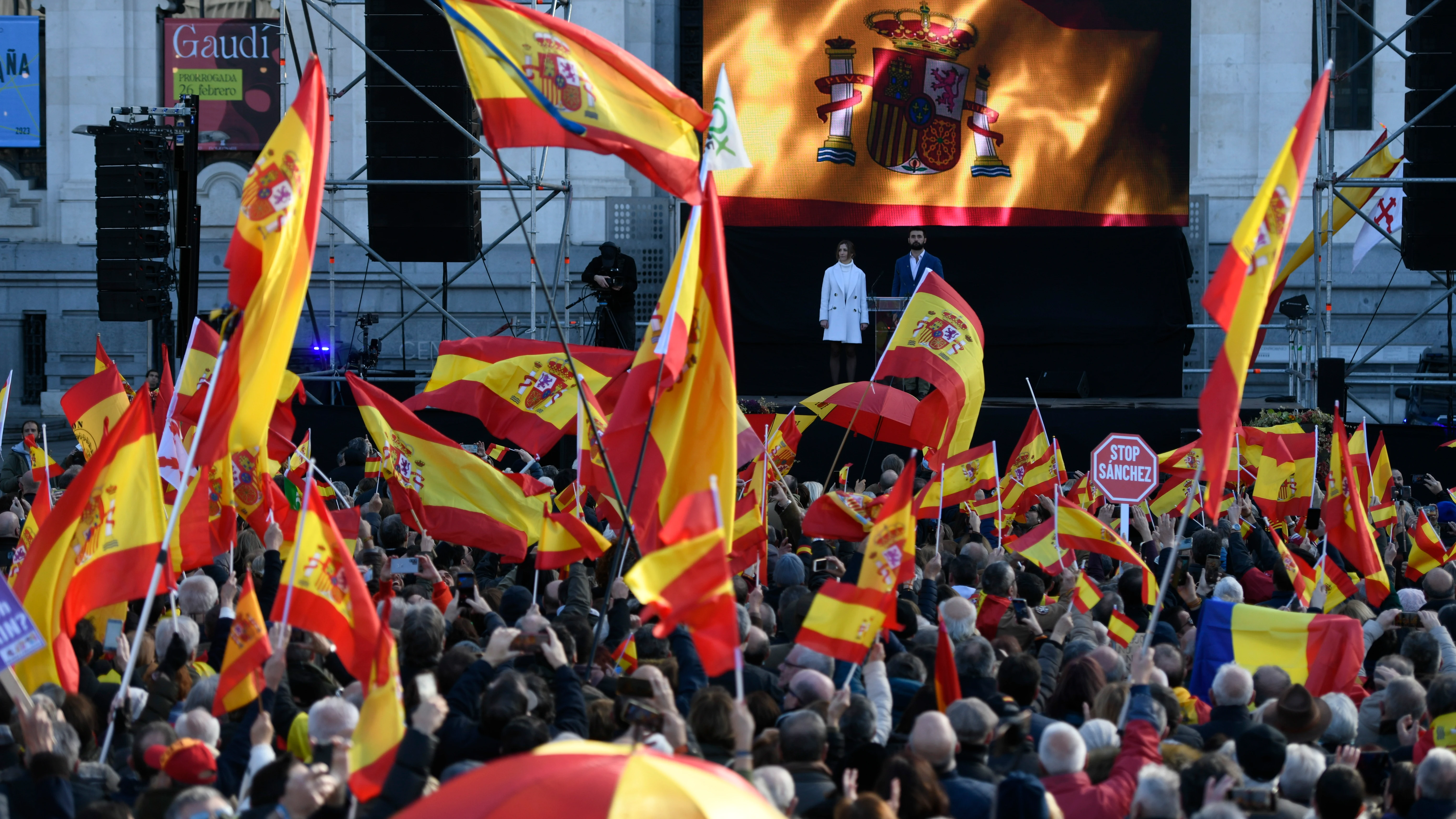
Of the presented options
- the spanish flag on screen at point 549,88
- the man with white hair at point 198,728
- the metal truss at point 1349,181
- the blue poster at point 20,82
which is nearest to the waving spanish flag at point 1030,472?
the metal truss at point 1349,181

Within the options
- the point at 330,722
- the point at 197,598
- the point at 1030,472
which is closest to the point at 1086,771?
the point at 330,722

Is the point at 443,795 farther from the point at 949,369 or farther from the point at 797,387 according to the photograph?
the point at 797,387

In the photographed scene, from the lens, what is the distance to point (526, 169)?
21.2 metres

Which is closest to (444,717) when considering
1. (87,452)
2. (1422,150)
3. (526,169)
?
(87,452)

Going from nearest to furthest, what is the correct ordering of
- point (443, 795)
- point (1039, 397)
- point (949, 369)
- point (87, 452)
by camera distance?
point (443, 795)
point (949, 369)
point (87, 452)
point (1039, 397)

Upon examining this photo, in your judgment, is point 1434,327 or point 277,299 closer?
point 277,299

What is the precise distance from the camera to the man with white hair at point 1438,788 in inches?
166

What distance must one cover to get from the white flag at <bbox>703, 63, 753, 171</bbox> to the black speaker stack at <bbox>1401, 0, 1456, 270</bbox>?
32.0ft

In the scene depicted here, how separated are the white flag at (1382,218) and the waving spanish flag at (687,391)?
1027 centimetres

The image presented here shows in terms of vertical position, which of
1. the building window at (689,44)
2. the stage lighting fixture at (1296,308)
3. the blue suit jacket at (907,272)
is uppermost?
the building window at (689,44)

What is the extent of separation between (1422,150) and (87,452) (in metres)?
11.4

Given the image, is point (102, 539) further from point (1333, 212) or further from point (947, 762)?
point (1333, 212)

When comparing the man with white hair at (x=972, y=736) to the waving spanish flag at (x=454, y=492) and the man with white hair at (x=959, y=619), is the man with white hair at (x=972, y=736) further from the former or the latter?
the waving spanish flag at (x=454, y=492)

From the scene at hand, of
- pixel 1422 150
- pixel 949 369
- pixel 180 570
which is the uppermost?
pixel 1422 150
